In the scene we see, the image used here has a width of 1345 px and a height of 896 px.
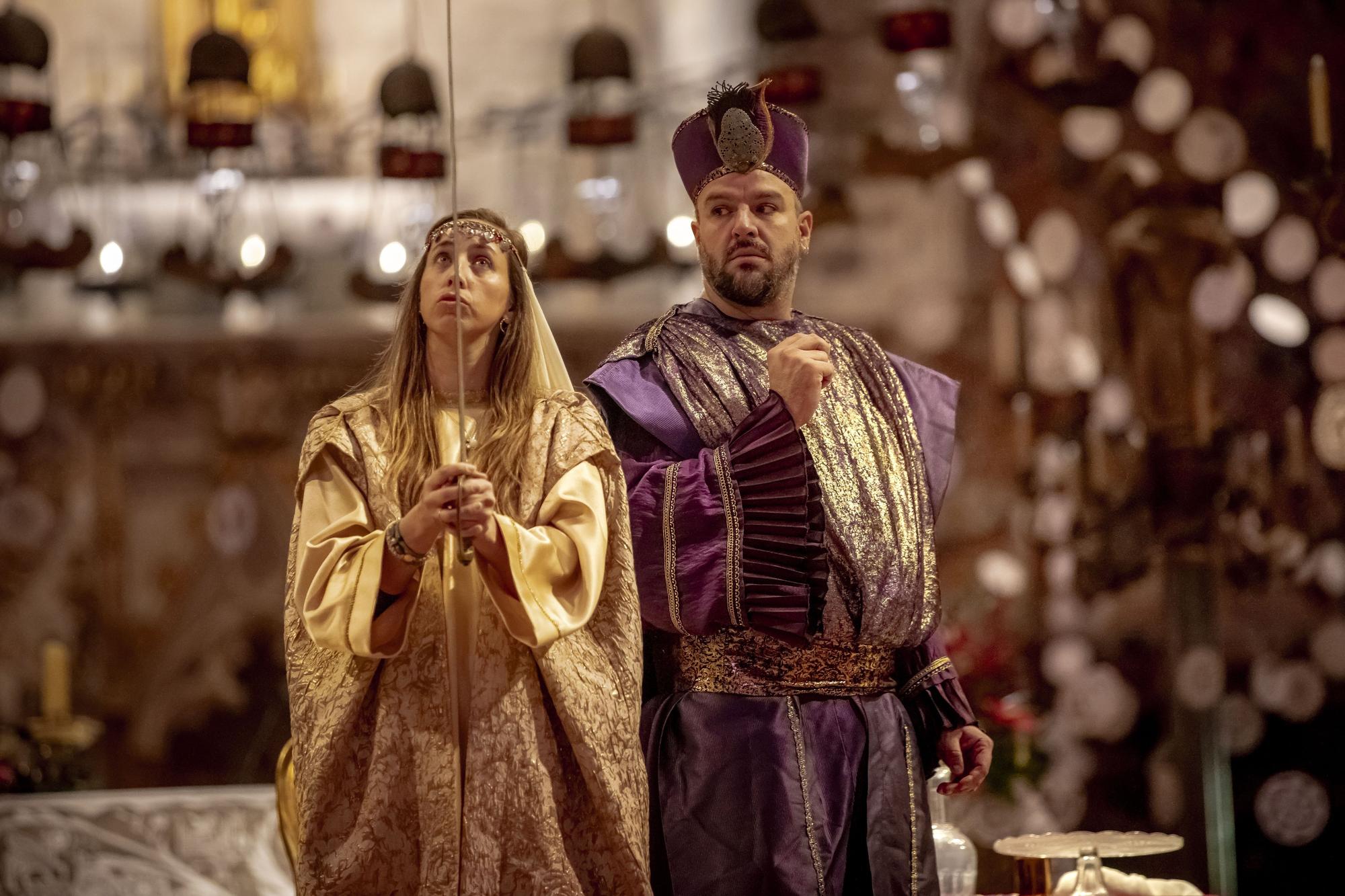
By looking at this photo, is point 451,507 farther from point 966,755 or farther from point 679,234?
point 679,234

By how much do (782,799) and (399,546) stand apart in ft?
2.70

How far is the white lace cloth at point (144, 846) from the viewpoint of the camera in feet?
15.7

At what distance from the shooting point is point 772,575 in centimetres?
276

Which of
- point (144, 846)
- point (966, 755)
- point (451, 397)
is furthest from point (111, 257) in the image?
point (966, 755)

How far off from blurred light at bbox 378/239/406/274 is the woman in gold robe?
12.8 ft

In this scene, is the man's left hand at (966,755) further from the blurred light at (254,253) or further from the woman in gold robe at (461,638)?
the blurred light at (254,253)

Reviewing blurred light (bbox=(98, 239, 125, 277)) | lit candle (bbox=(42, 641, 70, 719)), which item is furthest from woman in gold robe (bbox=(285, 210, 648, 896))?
blurred light (bbox=(98, 239, 125, 277))

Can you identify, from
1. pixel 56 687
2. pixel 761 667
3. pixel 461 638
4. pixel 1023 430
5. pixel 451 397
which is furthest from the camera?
pixel 1023 430

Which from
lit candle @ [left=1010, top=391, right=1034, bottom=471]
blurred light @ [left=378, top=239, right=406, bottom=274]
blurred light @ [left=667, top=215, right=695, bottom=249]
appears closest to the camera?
blurred light @ [left=378, top=239, right=406, bottom=274]

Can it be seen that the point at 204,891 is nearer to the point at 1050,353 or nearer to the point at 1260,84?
the point at 1050,353

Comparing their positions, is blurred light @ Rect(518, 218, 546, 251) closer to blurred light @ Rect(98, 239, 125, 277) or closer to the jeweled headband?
blurred light @ Rect(98, 239, 125, 277)

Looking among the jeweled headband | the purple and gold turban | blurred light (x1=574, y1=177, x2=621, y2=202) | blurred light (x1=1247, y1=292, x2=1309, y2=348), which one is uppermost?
blurred light (x1=574, y1=177, x2=621, y2=202)

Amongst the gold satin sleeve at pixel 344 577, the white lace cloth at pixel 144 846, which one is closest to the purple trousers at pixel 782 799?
the gold satin sleeve at pixel 344 577

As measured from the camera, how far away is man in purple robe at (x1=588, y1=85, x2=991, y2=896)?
9.06ft
